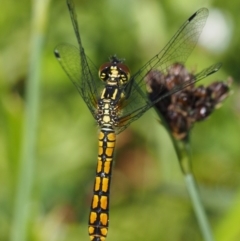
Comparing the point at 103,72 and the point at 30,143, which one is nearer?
the point at 30,143

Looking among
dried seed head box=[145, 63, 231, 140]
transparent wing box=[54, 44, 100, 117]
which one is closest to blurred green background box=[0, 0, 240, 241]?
transparent wing box=[54, 44, 100, 117]

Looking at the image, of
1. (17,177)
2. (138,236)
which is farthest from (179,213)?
(17,177)

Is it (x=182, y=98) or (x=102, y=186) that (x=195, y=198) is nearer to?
(x=182, y=98)

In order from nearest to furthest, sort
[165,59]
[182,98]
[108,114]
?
[182,98], [165,59], [108,114]

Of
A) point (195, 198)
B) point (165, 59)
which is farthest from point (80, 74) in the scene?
point (195, 198)

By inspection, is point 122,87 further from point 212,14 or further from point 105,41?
point 212,14

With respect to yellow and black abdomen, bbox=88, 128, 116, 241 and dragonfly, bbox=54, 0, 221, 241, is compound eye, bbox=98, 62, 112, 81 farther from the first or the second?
yellow and black abdomen, bbox=88, 128, 116, 241

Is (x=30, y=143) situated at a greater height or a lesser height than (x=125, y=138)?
lesser

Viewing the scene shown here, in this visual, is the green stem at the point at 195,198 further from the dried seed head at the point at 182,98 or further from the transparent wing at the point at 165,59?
the transparent wing at the point at 165,59
